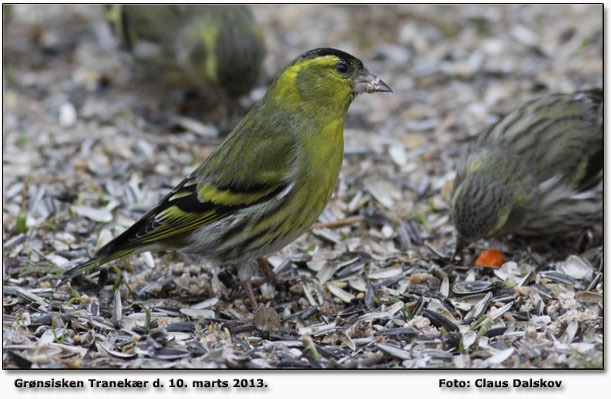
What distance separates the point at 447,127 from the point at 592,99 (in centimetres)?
127

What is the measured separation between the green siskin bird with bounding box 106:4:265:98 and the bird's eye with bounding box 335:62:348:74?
8.44 ft

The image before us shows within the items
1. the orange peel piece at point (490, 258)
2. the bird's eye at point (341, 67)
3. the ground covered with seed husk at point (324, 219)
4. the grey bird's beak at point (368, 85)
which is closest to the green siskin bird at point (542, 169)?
the orange peel piece at point (490, 258)

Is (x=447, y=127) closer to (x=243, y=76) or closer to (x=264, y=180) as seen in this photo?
(x=243, y=76)

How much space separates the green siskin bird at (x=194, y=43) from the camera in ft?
23.1

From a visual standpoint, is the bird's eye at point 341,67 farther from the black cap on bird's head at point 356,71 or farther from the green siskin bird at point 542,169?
the green siskin bird at point 542,169

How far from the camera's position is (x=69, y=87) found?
726 centimetres

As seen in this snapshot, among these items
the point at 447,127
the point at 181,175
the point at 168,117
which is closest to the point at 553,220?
the point at 447,127

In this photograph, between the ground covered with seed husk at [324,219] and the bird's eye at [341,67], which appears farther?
the bird's eye at [341,67]

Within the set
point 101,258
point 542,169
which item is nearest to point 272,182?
point 101,258

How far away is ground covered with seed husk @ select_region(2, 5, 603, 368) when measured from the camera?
422cm

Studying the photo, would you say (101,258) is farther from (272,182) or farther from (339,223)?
(339,223)

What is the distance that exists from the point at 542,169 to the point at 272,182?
78.0 inches

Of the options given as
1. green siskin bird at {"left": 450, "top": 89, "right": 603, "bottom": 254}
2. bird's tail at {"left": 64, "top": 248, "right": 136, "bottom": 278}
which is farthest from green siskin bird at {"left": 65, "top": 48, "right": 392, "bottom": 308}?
green siskin bird at {"left": 450, "top": 89, "right": 603, "bottom": 254}

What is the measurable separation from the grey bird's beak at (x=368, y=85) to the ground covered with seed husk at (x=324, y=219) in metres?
1.13
